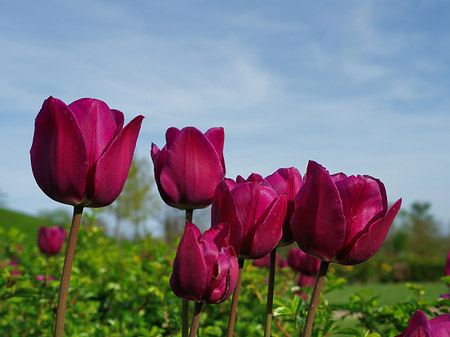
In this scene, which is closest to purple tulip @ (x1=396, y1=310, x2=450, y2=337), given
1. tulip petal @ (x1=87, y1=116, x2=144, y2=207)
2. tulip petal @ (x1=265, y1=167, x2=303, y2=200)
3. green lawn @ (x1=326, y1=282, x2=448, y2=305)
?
tulip petal @ (x1=265, y1=167, x2=303, y2=200)

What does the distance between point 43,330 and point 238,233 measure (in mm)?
1886

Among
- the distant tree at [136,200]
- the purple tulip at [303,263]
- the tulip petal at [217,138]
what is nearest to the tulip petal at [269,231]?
the tulip petal at [217,138]

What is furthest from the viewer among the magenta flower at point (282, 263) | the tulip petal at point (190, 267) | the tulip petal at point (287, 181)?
the magenta flower at point (282, 263)

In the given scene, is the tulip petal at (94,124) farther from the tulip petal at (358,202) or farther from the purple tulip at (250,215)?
the tulip petal at (358,202)

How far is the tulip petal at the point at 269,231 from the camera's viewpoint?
1.05 metres

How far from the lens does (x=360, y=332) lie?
1.22 metres

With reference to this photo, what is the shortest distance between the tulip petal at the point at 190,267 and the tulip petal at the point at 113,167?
0.78ft

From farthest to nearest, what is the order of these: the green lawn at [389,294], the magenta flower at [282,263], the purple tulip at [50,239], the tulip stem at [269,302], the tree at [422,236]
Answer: the tree at [422,236], the green lawn at [389,294], the magenta flower at [282,263], the purple tulip at [50,239], the tulip stem at [269,302]

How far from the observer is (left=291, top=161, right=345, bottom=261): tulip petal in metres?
1.03

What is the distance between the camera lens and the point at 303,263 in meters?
2.78

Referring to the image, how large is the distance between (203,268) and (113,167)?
12.4 inches

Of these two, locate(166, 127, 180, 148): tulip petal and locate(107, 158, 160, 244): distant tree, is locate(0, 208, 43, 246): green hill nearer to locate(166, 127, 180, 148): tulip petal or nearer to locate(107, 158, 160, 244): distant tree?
locate(107, 158, 160, 244): distant tree

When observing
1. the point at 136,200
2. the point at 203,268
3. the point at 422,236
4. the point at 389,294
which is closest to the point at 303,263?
the point at 203,268

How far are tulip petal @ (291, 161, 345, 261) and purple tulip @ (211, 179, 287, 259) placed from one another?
55 mm
